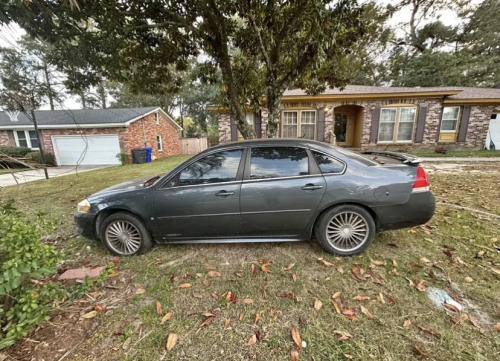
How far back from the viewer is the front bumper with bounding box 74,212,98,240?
9.41ft

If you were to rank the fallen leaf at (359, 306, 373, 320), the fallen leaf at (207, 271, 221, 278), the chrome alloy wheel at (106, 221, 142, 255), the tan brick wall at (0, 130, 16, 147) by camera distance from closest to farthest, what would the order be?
the fallen leaf at (359, 306, 373, 320)
the fallen leaf at (207, 271, 221, 278)
the chrome alloy wheel at (106, 221, 142, 255)
the tan brick wall at (0, 130, 16, 147)

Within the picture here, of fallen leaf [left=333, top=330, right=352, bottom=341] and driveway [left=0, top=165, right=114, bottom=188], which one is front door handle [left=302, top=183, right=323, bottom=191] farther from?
Answer: driveway [left=0, top=165, right=114, bottom=188]

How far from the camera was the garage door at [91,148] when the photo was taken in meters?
13.2

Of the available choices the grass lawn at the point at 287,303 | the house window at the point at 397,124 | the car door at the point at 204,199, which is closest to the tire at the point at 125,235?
the grass lawn at the point at 287,303

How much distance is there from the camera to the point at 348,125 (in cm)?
1362

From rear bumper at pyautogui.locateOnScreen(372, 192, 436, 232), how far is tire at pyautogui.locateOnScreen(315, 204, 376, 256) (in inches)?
6.2

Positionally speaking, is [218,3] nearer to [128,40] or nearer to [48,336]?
[128,40]

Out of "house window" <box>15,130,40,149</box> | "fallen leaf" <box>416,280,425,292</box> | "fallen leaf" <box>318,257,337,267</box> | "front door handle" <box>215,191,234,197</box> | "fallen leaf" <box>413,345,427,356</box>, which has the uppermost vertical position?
"house window" <box>15,130,40,149</box>

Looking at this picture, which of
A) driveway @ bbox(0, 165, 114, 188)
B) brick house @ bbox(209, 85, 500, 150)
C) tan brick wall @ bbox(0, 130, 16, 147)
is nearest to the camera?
driveway @ bbox(0, 165, 114, 188)

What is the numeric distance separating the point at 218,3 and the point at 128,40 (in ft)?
7.66

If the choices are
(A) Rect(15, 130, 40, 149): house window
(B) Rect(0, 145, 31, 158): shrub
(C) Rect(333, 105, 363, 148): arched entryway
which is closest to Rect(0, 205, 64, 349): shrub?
(C) Rect(333, 105, 363, 148): arched entryway

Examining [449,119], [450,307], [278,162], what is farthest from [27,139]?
[449,119]

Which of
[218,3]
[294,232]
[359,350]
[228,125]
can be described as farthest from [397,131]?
[359,350]

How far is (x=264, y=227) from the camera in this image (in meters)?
2.70
